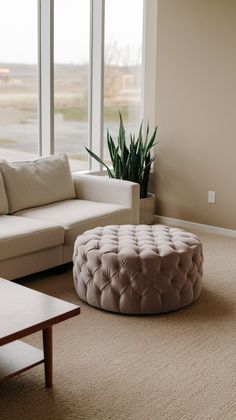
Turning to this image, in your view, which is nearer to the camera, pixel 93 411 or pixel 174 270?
pixel 93 411

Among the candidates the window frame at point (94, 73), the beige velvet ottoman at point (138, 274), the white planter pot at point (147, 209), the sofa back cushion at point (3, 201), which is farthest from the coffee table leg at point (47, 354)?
the white planter pot at point (147, 209)

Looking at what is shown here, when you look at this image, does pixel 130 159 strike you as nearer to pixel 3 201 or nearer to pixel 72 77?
pixel 72 77

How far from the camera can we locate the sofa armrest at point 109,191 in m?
4.73

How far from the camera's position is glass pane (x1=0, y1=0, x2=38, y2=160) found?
16.4 feet

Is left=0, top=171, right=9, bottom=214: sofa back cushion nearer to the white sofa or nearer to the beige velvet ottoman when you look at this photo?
the white sofa

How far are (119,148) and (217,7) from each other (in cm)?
150

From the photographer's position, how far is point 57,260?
4.14 meters

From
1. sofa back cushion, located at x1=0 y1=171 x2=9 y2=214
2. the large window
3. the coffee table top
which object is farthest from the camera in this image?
the large window

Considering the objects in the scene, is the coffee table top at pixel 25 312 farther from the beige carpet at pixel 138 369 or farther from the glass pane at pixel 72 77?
the glass pane at pixel 72 77

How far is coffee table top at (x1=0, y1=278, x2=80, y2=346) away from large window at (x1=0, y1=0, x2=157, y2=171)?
2520 mm

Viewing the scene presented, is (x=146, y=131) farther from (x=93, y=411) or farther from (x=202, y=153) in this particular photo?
(x=93, y=411)

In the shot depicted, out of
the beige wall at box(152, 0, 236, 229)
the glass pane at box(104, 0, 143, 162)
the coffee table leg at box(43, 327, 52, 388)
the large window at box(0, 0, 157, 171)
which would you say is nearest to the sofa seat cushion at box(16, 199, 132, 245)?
the large window at box(0, 0, 157, 171)

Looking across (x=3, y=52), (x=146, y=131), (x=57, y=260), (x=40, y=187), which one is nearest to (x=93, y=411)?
(x=57, y=260)

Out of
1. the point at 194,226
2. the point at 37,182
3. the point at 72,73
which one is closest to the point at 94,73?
the point at 72,73
